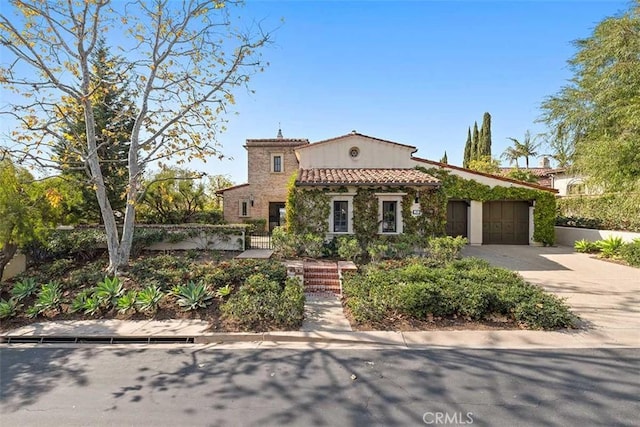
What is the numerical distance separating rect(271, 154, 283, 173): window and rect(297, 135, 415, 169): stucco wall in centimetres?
729

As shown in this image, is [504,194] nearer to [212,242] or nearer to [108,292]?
[212,242]

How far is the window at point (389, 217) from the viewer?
12852 millimetres

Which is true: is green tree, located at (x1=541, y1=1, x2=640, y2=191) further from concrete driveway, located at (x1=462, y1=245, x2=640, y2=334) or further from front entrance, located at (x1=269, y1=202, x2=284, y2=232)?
front entrance, located at (x1=269, y1=202, x2=284, y2=232)

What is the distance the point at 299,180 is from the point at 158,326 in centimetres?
771

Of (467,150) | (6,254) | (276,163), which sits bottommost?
(6,254)

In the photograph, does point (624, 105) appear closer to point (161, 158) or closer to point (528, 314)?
point (528, 314)

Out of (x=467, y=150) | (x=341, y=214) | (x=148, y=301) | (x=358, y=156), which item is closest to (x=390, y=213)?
(x=341, y=214)

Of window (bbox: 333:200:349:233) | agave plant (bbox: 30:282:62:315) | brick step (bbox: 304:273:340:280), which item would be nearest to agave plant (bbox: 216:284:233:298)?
brick step (bbox: 304:273:340:280)

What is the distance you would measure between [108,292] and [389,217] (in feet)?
32.6

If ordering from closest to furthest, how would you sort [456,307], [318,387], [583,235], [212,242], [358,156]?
1. [318,387]
2. [456,307]
3. [212,242]
4. [358,156]
5. [583,235]

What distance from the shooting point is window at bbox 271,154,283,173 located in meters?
22.1

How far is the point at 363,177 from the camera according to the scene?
1316 cm

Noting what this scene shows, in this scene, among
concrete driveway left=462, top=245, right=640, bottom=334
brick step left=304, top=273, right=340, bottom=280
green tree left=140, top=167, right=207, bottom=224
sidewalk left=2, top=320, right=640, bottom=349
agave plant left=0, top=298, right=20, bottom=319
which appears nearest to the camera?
sidewalk left=2, top=320, right=640, bottom=349

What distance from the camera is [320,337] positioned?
5527 millimetres
